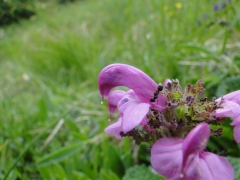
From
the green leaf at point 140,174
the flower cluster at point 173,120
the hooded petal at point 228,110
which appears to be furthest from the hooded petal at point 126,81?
the green leaf at point 140,174

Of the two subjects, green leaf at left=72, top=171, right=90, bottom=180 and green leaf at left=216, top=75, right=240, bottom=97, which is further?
green leaf at left=216, top=75, right=240, bottom=97

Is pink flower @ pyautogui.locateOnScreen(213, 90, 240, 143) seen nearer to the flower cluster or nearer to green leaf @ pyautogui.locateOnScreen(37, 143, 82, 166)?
the flower cluster

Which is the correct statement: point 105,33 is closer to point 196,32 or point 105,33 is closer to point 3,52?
point 3,52

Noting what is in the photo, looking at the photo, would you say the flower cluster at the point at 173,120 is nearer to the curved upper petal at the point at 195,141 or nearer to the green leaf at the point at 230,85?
the curved upper petal at the point at 195,141

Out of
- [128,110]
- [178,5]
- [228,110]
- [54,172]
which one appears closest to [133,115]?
[128,110]

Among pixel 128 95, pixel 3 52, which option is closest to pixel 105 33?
pixel 3 52

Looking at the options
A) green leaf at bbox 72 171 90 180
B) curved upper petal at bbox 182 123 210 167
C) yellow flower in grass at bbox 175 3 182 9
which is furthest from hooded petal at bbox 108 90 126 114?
yellow flower in grass at bbox 175 3 182 9

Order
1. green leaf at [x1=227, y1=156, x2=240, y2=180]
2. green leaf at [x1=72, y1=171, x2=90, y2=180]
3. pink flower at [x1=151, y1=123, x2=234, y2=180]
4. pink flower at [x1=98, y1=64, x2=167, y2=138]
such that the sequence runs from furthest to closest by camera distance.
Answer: green leaf at [x1=72, y1=171, x2=90, y2=180], green leaf at [x1=227, y1=156, x2=240, y2=180], pink flower at [x1=98, y1=64, x2=167, y2=138], pink flower at [x1=151, y1=123, x2=234, y2=180]

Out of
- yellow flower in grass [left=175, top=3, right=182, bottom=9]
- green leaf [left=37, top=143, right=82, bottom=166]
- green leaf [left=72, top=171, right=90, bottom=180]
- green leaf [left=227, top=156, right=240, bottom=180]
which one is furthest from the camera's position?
yellow flower in grass [left=175, top=3, right=182, bottom=9]
